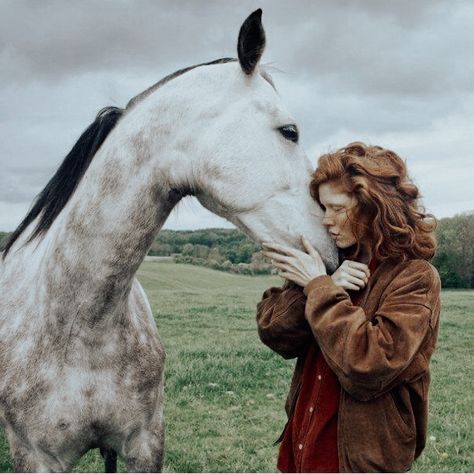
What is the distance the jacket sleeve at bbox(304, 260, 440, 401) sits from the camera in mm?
1994

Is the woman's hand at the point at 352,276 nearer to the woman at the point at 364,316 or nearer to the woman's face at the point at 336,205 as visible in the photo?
the woman at the point at 364,316

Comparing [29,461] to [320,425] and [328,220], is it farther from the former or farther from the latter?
[328,220]

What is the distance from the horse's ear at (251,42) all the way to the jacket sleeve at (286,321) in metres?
0.87

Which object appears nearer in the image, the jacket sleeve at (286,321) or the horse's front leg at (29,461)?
the jacket sleeve at (286,321)

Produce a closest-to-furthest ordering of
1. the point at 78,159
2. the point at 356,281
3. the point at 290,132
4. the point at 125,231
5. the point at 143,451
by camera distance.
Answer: the point at 356,281
the point at 290,132
the point at 125,231
the point at 78,159
the point at 143,451

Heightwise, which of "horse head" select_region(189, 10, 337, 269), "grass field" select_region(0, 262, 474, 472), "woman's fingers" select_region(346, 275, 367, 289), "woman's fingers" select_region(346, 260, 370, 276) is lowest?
"grass field" select_region(0, 262, 474, 472)

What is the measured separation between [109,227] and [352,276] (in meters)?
0.98

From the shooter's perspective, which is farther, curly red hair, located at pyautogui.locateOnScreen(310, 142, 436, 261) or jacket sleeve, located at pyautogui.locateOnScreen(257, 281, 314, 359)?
jacket sleeve, located at pyautogui.locateOnScreen(257, 281, 314, 359)

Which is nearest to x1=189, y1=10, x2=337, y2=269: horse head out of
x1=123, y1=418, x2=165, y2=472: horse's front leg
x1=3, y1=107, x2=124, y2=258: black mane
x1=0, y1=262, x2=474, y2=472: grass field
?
x1=3, y1=107, x2=124, y2=258: black mane

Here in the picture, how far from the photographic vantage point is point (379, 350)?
6.50 feet

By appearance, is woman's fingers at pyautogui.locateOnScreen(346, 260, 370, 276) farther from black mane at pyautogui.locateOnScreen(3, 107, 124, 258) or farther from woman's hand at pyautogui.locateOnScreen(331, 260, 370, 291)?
black mane at pyautogui.locateOnScreen(3, 107, 124, 258)

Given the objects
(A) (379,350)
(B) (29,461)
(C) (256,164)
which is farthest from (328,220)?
(B) (29,461)

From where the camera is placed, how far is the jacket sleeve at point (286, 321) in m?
2.29

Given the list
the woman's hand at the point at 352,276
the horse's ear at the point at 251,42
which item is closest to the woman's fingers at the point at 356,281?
the woman's hand at the point at 352,276
